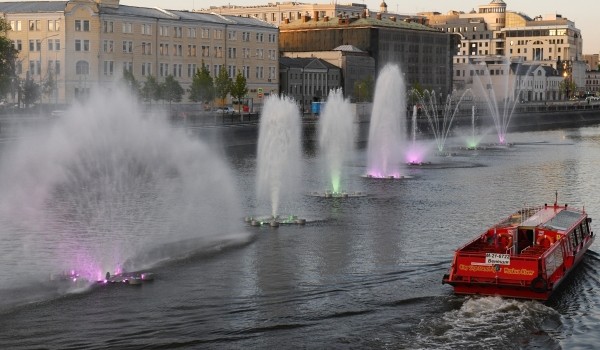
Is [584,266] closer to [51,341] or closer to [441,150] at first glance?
[51,341]

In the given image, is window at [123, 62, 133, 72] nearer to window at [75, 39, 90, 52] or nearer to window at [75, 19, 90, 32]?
window at [75, 39, 90, 52]

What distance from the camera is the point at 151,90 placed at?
375 feet

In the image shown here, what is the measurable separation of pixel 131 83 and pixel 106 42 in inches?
378

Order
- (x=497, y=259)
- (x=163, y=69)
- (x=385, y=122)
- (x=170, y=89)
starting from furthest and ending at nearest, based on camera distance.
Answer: (x=163, y=69)
(x=170, y=89)
(x=385, y=122)
(x=497, y=259)

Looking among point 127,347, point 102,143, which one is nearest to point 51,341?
point 127,347

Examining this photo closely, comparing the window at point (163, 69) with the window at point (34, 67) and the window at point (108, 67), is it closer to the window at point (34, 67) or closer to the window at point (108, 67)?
the window at point (108, 67)

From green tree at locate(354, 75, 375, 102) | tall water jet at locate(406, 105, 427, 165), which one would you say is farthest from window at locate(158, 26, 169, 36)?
tall water jet at locate(406, 105, 427, 165)

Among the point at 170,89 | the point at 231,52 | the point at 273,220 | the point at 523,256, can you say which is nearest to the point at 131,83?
the point at 170,89

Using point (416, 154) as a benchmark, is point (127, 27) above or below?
above

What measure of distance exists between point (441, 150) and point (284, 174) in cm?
3637

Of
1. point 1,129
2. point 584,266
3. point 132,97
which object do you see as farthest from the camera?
point 132,97

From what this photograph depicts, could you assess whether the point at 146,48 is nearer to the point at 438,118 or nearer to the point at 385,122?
the point at 438,118

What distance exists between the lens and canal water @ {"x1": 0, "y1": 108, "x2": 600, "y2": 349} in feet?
88.6

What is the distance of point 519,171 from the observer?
73125 mm
